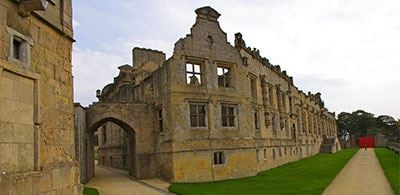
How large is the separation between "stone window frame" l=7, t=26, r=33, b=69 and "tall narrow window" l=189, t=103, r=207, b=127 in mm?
16375

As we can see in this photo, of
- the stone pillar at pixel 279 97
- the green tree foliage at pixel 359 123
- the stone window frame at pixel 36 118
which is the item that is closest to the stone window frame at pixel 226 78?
the stone pillar at pixel 279 97

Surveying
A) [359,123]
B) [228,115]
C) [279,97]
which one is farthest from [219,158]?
[359,123]

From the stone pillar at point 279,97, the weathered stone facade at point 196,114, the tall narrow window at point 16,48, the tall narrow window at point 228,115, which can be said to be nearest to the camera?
the tall narrow window at point 16,48

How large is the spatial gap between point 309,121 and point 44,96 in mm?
50330

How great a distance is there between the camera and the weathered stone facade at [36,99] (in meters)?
7.29

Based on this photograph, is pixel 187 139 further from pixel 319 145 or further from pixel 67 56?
pixel 319 145

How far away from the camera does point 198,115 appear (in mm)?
24328

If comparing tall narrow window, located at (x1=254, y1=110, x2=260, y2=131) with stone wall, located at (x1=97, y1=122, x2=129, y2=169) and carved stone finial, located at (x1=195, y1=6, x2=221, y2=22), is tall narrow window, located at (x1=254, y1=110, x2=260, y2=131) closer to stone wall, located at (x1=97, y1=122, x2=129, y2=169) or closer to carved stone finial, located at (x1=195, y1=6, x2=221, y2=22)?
carved stone finial, located at (x1=195, y1=6, x2=221, y2=22)

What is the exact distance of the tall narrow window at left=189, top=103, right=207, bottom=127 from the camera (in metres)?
24.2

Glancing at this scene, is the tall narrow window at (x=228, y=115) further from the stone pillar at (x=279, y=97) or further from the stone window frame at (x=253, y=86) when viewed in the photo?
the stone pillar at (x=279, y=97)

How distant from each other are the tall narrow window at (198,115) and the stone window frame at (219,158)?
1.96 m

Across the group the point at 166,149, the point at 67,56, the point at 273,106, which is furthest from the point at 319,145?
the point at 67,56

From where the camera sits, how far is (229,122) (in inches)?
1019

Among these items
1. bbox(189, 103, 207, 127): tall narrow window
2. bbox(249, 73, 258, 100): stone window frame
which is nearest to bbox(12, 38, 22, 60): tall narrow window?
bbox(189, 103, 207, 127): tall narrow window
